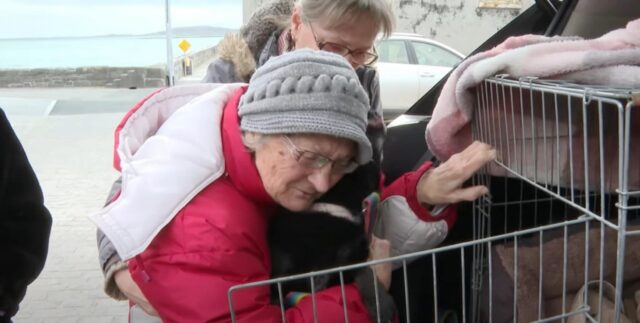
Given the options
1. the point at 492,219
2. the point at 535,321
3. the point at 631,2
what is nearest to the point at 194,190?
the point at 535,321

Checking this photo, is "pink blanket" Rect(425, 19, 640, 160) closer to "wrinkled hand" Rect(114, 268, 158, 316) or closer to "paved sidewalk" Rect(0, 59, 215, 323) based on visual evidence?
"wrinkled hand" Rect(114, 268, 158, 316)

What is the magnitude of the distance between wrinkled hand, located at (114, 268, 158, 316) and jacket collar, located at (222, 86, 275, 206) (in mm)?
270

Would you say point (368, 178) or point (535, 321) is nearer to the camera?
point (535, 321)

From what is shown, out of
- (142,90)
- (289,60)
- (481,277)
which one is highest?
(289,60)

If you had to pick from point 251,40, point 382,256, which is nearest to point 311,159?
point 382,256

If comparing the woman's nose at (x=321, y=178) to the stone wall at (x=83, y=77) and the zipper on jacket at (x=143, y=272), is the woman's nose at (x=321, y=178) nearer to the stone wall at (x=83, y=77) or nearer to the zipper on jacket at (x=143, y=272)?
the zipper on jacket at (x=143, y=272)

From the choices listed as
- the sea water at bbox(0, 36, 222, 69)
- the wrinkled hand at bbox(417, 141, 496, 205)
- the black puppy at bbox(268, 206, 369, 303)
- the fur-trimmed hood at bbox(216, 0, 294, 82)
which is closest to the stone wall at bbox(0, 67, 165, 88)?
the sea water at bbox(0, 36, 222, 69)

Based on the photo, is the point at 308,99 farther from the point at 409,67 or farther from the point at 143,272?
the point at 409,67

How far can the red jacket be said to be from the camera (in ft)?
3.47

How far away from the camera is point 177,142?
118cm

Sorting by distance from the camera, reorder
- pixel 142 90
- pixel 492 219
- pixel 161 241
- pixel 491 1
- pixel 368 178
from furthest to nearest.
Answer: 1. pixel 142 90
2. pixel 491 1
3. pixel 492 219
4. pixel 368 178
5. pixel 161 241

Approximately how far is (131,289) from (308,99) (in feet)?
1.64

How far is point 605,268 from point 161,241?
2.56 ft

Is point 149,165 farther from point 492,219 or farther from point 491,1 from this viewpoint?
point 491,1
